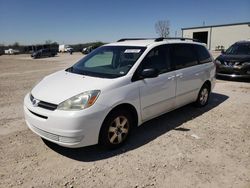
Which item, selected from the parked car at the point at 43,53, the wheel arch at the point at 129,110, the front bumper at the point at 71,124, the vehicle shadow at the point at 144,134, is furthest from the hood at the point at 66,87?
the parked car at the point at 43,53

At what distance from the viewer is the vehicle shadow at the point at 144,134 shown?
150 inches

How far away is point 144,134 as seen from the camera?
180 inches

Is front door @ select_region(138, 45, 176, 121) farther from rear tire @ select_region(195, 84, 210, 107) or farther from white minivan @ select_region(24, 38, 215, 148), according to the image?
rear tire @ select_region(195, 84, 210, 107)

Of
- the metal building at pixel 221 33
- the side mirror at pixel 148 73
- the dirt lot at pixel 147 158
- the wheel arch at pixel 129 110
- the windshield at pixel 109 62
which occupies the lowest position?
the dirt lot at pixel 147 158

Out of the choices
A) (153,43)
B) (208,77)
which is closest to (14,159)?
(153,43)

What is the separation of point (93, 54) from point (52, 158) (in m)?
2.42

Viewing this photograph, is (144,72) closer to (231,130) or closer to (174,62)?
(174,62)

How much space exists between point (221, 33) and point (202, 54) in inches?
1632

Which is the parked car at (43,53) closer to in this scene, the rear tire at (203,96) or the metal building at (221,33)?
the metal building at (221,33)

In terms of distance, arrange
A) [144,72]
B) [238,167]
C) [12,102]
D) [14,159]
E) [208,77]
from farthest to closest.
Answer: [12,102]
[208,77]
[144,72]
[14,159]
[238,167]

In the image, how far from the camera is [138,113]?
4121 millimetres

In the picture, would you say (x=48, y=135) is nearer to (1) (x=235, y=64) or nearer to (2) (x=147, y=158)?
(2) (x=147, y=158)

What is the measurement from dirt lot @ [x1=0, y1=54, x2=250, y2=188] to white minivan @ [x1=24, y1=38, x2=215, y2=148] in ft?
1.19

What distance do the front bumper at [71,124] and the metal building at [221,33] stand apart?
42645 mm
